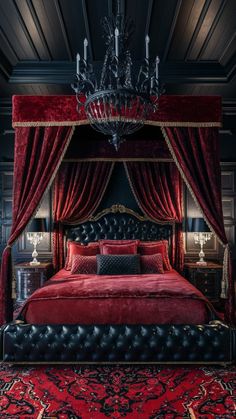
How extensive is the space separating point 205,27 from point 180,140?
1.45 m

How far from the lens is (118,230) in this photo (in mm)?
6469

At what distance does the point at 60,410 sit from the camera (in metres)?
2.92

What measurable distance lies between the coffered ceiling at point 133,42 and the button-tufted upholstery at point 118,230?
2319mm

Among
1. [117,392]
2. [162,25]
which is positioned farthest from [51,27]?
[117,392]

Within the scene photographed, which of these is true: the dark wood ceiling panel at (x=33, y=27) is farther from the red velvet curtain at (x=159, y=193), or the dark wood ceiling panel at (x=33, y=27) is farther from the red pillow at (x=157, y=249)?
the red pillow at (x=157, y=249)

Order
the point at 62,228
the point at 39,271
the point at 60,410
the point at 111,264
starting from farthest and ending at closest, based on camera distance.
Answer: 1. the point at 62,228
2. the point at 39,271
3. the point at 111,264
4. the point at 60,410

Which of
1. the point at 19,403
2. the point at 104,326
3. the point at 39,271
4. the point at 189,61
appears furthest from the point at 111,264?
the point at 189,61

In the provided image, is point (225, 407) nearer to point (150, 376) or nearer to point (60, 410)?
point (150, 376)

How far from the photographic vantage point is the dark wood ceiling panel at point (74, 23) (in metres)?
4.03

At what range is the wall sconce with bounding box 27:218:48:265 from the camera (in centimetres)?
597

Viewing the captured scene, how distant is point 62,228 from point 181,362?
11.2 feet

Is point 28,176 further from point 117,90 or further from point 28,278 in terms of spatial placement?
point 28,278

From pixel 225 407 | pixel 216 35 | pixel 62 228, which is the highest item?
pixel 216 35

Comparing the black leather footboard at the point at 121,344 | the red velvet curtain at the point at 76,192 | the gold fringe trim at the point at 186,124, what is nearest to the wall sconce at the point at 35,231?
the red velvet curtain at the point at 76,192
